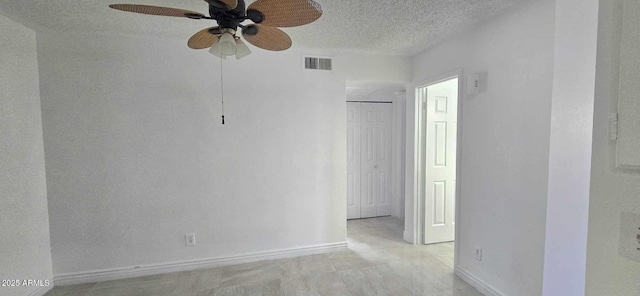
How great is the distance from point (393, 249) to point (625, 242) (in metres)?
2.73

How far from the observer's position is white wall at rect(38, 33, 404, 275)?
244 cm

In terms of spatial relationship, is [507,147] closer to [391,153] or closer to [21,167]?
[391,153]

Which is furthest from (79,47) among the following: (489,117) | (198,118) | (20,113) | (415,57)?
(489,117)

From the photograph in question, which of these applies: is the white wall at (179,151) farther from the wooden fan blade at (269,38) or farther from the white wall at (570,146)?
the white wall at (570,146)

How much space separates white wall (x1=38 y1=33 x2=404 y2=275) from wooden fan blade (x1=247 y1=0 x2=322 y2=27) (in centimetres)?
148

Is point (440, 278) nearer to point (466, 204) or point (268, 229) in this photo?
point (466, 204)

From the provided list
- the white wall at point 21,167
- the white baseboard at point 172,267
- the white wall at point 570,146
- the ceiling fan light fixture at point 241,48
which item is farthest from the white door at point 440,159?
the white wall at point 21,167

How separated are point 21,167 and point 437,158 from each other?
4.02m

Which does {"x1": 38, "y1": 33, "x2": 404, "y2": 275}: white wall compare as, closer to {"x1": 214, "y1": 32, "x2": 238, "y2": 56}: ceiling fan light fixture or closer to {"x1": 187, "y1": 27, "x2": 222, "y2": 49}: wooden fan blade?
{"x1": 187, "y1": 27, "x2": 222, "y2": 49}: wooden fan blade

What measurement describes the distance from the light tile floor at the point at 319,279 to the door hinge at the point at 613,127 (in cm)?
208

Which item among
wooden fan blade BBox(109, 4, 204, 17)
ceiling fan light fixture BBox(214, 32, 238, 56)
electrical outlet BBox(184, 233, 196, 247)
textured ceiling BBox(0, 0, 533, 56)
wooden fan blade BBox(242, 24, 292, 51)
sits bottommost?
electrical outlet BBox(184, 233, 196, 247)

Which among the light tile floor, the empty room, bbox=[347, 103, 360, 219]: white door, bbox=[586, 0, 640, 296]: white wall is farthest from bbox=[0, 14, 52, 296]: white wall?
bbox=[347, 103, 360, 219]: white door

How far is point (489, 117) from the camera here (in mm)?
2227

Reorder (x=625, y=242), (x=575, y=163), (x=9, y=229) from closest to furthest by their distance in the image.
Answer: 1. (x=625, y=242)
2. (x=575, y=163)
3. (x=9, y=229)
